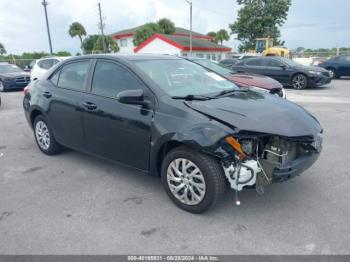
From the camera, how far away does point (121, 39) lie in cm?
5531

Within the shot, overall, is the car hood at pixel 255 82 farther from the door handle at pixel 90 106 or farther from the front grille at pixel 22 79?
the front grille at pixel 22 79

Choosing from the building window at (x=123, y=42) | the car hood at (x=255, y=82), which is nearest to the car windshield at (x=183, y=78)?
the car hood at (x=255, y=82)

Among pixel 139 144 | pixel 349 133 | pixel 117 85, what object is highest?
pixel 117 85

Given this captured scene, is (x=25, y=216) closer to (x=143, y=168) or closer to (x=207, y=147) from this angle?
(x=143, y=168)

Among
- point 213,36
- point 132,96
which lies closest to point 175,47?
point 213,36

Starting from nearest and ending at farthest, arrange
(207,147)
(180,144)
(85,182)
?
(207,147) → (180,144) → (85,182)

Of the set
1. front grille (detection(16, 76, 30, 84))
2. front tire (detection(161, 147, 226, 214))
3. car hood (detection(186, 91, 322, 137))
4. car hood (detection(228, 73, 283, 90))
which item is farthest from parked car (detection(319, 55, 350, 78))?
front tire (detection(161, 147, 226, 214))

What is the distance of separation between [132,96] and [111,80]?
724mm

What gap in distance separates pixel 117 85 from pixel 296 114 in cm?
214

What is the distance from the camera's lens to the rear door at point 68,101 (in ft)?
14.1

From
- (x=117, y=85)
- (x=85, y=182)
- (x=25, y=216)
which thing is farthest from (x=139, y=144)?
(x=25, y=216)

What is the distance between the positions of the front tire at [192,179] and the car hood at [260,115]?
0.45 meters

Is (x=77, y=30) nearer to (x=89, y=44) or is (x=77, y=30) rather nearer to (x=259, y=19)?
(x=89, y=44)

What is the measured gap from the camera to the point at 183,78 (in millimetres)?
4023
